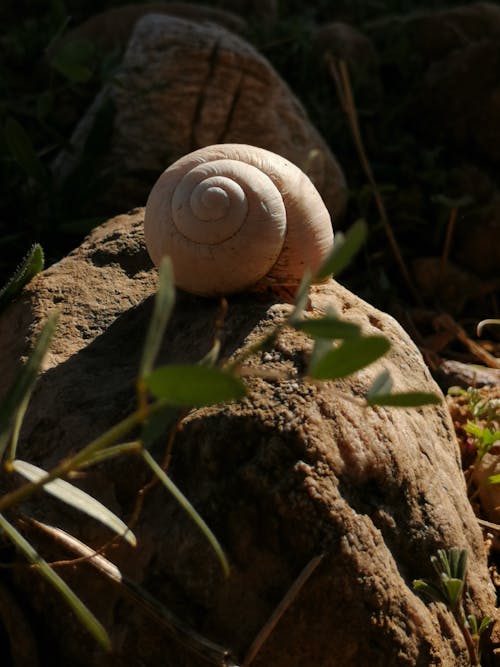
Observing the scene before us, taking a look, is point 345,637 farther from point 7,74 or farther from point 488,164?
point 7,74

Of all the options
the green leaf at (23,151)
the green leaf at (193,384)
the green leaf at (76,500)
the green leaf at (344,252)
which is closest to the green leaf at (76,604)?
the green leaf at (76,500)

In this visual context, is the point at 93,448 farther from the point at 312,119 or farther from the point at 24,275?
the point at 312,119

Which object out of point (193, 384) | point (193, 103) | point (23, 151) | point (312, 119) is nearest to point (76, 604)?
point (193, 384)

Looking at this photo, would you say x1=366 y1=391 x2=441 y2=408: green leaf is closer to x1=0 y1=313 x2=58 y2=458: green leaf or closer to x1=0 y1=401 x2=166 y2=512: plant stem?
x1=0 y1=401 x2=166 y2=512: plant stem

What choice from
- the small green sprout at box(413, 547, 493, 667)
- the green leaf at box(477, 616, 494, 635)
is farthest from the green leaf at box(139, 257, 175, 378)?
the green leaf at box(477, 616, 494, 635)

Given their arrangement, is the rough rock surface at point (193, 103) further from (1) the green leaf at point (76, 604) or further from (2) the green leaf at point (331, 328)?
(2) the green leaf at point (331, 328)

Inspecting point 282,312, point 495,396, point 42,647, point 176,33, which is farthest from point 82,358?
point 176,33

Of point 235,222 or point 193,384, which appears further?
point 235,222
